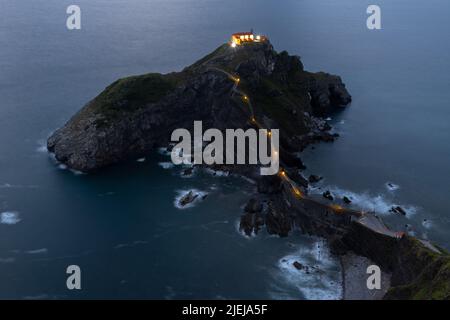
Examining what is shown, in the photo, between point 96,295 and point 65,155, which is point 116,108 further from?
point 96,295

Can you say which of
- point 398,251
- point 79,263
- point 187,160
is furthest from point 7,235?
point 398,251

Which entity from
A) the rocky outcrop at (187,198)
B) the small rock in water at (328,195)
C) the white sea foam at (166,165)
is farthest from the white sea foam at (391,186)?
the white sea foam at (166,165)

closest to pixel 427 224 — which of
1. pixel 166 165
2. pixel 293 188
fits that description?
pixel 293 188

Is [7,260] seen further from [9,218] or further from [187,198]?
[187,198]

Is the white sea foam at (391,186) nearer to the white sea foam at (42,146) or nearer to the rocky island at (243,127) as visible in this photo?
the rocky island at (243,127)

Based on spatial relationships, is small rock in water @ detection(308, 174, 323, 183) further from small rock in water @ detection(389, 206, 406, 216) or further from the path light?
small rock in water @ detection(389, 206, 406, 216)

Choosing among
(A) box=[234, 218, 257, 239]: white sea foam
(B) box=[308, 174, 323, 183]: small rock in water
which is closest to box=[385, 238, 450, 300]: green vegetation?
(A) box=[234, 218, 257, 239]: white sea foam
